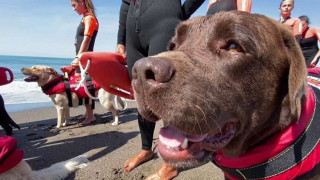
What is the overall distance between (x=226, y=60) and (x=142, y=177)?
6.97ft

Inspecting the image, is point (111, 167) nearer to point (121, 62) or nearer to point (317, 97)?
point (121, 62)

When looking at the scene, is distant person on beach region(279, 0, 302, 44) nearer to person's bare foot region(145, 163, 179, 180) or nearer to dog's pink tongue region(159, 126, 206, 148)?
person's bare foot region(145, 163, 179, 180)

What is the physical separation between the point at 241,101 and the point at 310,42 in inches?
203

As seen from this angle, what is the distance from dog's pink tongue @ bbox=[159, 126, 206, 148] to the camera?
175cm

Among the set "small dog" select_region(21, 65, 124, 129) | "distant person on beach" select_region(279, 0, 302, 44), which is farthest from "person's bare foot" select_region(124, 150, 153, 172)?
"distant person on beach" select_region(279, 0, 302, 44)

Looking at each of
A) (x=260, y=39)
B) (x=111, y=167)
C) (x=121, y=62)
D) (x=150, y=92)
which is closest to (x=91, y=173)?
(x=111, y=167)

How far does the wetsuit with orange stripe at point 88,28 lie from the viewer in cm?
561

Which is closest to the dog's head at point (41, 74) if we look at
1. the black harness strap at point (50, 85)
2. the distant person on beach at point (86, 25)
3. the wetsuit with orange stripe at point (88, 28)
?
the black harness strap at point (50, 85)

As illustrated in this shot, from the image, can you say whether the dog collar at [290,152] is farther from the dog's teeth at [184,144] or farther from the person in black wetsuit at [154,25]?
the person in black wetsuit at [154,25]

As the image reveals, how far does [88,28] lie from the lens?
560cm

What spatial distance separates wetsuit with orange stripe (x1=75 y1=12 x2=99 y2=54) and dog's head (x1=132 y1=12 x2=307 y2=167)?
13.3ft

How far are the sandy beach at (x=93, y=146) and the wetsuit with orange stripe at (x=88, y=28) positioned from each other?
1899 millimetres

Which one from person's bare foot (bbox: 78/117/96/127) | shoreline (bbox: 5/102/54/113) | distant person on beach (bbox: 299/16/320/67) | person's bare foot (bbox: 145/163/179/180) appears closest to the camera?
person's bare foot (bbox: 145/163/179/180)

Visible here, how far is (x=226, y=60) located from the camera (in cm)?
176
